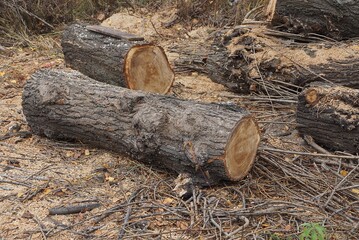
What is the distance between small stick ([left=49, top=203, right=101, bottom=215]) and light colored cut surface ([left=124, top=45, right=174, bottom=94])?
1.87 meters

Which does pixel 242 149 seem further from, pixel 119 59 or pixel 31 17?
pixel 31 17

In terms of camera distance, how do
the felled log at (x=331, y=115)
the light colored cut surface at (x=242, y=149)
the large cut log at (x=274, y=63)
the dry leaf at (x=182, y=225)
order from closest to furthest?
the dry leaf at (x=182, y=225)
the light colored cut surface at (x=242, y=149)
the felled log at (x=331, y=115)
the large cut log at (x=274, y=63)

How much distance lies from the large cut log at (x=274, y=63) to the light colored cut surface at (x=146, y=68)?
689 millimetres

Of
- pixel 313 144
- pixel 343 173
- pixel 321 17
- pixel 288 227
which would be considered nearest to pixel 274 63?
pixel 321 17

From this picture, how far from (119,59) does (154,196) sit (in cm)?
194

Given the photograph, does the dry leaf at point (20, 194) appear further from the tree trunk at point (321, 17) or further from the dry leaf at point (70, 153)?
the tree trunk at point (321, 17)

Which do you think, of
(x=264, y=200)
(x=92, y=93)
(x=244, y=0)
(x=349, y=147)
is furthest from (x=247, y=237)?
(x=244, y=0)

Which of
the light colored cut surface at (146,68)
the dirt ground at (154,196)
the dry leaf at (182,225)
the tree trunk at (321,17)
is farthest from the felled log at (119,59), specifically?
the dry leaf at (182,225)

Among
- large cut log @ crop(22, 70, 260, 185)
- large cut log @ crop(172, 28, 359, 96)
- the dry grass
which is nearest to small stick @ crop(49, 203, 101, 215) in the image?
large cut log @ crop(22, 70, 260, 185)

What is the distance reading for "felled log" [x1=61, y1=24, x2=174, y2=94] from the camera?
529cm

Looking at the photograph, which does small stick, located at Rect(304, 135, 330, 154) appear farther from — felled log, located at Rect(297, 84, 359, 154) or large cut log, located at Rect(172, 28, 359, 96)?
large cut log, located at Rect(172, 28, 359, 96)

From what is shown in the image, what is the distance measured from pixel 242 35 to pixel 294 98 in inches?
38.1

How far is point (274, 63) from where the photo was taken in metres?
5.33

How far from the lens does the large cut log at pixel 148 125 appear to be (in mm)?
3695
